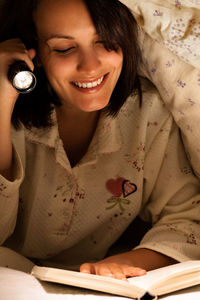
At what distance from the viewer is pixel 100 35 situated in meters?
1.19

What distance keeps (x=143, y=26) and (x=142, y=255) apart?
57 centimetres

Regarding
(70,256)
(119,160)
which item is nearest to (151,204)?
(119,160)

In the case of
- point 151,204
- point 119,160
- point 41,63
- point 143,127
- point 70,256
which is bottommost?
point 70,256

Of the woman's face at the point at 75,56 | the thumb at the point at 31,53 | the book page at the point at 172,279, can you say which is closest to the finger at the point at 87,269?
the book page at the point at 172,279

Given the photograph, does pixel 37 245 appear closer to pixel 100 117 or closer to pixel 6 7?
pixel 100 117

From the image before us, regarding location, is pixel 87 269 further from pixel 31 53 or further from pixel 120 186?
pixel 31 53

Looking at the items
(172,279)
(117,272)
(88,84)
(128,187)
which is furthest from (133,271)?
(88,84)

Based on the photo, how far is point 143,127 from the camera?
55.8 inches

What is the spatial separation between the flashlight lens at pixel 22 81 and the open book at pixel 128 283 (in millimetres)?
420

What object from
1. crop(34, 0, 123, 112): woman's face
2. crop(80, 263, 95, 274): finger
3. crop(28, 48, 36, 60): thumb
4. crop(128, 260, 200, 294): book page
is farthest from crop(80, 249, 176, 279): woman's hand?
crop(28, 48, 36, 60): thumb

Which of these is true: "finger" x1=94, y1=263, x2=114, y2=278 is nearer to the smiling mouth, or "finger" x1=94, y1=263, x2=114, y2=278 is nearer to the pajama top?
the pajama top

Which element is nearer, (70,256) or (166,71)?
(166,71)

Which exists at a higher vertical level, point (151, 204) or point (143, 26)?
point (143, 26)

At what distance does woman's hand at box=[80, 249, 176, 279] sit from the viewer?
116 centimetres
